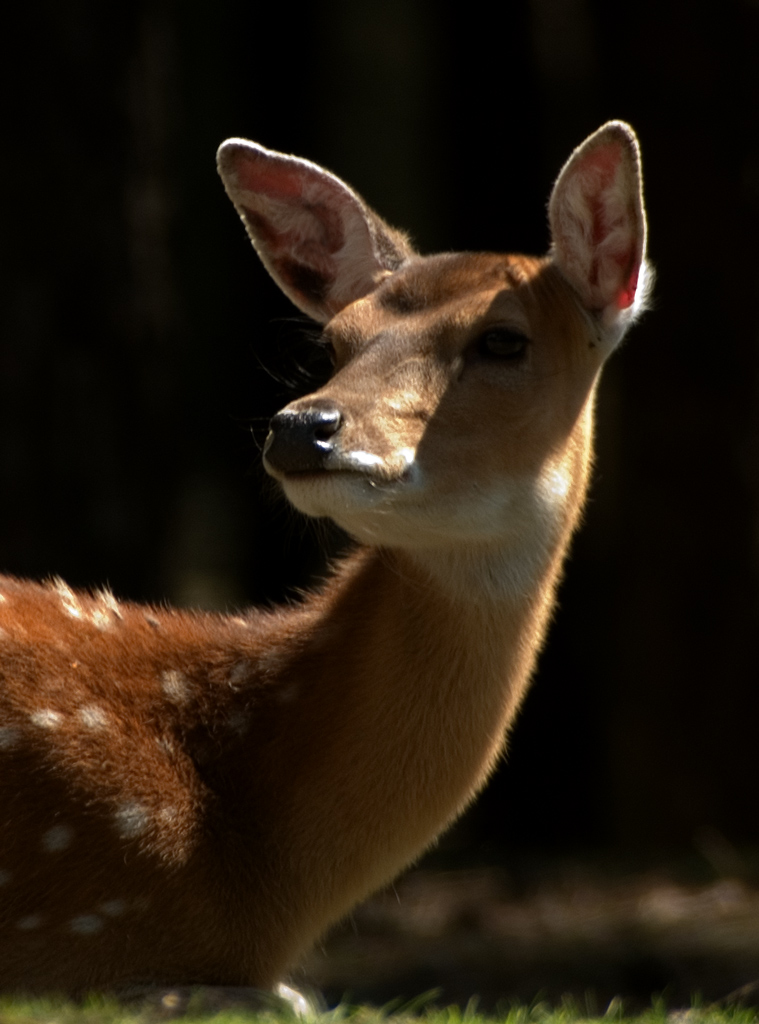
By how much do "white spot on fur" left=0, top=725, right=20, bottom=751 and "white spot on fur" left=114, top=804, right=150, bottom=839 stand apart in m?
0.35

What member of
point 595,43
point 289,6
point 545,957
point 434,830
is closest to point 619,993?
point 545,957

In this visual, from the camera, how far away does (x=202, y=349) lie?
16.0 metres

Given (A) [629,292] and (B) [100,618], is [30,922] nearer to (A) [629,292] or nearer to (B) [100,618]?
(B) [100,618]

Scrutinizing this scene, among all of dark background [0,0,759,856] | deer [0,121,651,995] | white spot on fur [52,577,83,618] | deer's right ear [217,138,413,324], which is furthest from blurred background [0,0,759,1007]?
deer [0,121,651,995]

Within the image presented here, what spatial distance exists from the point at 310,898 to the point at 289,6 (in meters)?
9.62

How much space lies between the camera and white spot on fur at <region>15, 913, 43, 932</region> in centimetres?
441

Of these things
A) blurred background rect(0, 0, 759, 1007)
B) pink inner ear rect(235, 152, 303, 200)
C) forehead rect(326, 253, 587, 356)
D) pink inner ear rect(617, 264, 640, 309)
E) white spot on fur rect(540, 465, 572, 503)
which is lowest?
blurred background rect(0, 0, 759, 1007)

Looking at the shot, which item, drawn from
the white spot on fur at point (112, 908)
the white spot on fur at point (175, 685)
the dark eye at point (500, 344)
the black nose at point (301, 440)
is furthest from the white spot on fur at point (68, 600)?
the dark eye at point (500, 344)

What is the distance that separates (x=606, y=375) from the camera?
31.3ft

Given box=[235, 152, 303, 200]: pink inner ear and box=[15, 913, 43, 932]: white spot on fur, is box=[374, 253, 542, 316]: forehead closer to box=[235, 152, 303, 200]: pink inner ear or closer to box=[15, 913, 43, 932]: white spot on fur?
box=[235, 152, 303, 200]: pink inner ear

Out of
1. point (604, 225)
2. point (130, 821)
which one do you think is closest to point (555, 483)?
point (604, 225)

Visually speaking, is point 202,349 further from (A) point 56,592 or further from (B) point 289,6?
(A) point 56,592

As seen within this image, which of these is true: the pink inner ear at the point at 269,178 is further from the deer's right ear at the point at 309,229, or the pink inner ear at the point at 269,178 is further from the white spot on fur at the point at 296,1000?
the white spot on fur at the point at 296,1000

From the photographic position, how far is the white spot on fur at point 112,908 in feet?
14.6
